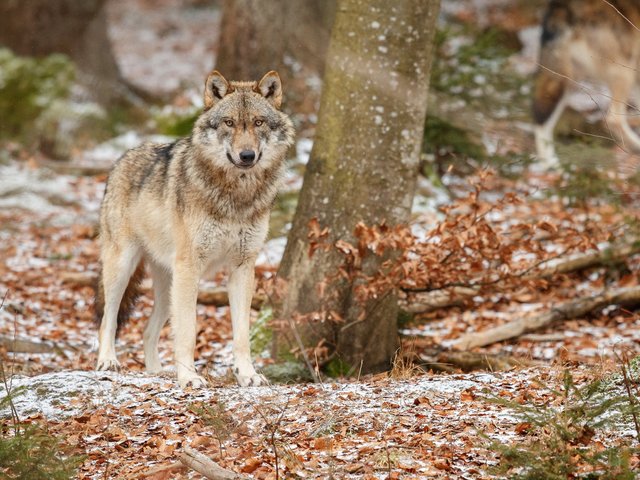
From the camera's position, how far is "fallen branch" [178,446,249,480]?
3.90m

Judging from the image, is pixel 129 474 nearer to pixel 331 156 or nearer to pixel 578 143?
pixel 331 156

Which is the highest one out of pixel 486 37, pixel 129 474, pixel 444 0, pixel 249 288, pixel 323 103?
pixel 444 0

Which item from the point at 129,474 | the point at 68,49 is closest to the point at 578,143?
the point at 129,474

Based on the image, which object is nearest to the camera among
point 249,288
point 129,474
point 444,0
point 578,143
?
point 129,474

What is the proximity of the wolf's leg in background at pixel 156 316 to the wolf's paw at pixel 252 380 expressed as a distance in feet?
4.16

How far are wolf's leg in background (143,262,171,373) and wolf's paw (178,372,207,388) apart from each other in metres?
1.26

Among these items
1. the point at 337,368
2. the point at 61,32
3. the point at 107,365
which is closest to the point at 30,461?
the point at 107,365

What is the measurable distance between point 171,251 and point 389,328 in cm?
196

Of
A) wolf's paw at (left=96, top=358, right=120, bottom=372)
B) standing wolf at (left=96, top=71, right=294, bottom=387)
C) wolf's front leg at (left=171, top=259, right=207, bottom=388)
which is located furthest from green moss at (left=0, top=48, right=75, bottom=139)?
wolf's front leg at (left=171, top=259, right=207, bottom=388)

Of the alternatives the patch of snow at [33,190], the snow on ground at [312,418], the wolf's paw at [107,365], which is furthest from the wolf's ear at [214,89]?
the patch of snow at [33,190]

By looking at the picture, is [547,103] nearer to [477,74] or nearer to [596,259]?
[477,74]

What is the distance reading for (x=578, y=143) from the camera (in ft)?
30.2

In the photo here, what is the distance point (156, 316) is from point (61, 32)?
11.9 m

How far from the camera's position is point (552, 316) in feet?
25.5
